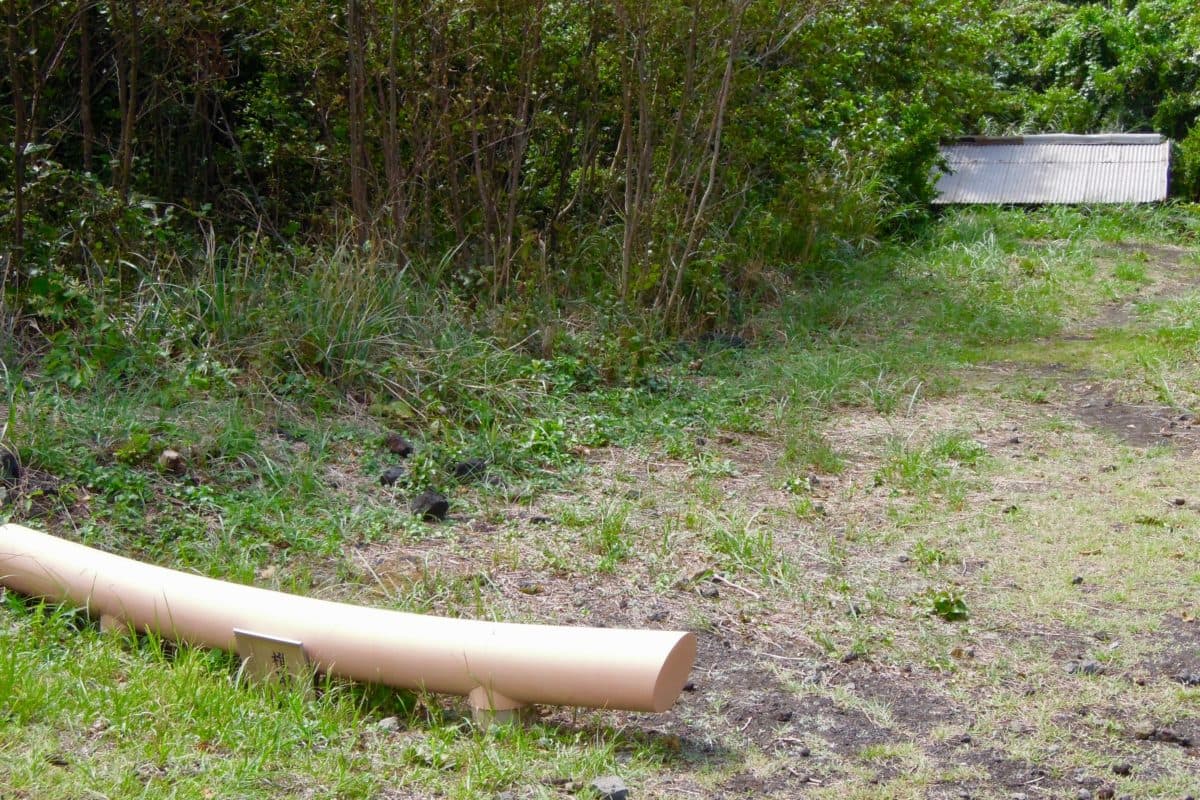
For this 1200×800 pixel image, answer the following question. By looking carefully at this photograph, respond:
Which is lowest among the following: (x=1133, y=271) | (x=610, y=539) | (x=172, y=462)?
(x=610, y=539)

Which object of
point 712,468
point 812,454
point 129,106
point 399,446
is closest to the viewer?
point 399,446

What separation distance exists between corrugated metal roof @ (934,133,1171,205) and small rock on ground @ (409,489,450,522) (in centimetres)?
880

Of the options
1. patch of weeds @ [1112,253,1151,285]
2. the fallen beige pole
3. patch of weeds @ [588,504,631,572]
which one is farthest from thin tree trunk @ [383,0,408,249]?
patch of weeds @ [1112,253,1151,285]

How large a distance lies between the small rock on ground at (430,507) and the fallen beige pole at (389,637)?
1.29m

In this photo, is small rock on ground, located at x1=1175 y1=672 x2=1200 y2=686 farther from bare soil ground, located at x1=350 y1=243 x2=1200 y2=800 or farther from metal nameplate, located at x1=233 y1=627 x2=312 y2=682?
metal nameplate, located at x1=233 y1=627 x2=312 y2=682

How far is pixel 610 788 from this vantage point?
116 inches

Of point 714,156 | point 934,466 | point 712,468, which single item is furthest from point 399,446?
point 714,156

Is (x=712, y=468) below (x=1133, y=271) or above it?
below

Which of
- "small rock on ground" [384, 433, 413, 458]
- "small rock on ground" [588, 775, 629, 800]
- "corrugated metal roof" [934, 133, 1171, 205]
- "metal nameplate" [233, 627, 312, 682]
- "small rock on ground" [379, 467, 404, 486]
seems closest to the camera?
"small rock on ground" [588, 775, 629, 800]

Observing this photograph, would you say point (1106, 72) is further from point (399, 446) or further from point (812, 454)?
point (399, 446)

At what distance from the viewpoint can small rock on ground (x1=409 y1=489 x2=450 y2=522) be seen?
486cm

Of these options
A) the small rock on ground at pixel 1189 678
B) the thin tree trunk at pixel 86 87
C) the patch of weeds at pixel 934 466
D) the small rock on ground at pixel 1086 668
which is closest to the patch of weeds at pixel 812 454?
the patch of weeds at pixel 934 466

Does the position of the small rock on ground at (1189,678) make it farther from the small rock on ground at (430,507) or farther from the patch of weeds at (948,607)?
the small rock on ground at (430,507)

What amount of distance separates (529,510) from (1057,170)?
9.80m
